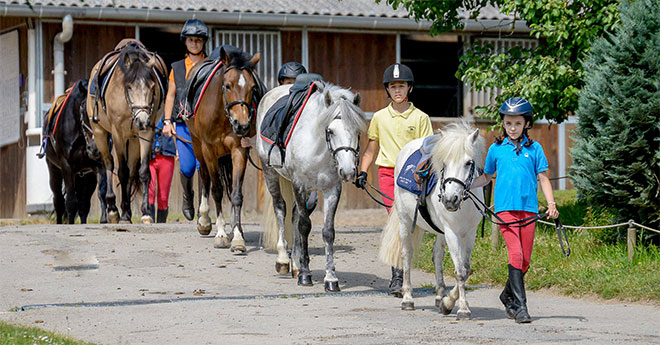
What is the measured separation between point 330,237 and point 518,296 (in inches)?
94.7

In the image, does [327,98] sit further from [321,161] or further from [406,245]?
[406,245]

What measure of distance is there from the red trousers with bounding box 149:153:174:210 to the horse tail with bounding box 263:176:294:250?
4.62 metres

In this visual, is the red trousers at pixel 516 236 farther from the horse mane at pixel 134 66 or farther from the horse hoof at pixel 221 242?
the horse mane at pixel 134 66

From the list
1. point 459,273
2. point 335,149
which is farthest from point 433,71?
point 459,273

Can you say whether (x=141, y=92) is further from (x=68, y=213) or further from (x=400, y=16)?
(x=400, y=16)

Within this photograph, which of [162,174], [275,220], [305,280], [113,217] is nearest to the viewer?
[305,280]

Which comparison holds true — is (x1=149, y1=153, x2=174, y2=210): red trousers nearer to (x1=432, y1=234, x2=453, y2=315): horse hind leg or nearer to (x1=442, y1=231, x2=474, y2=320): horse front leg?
(x1=432, y1=234, x2=453, y2=315): horse hind leg

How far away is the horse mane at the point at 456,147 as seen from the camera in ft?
27.2

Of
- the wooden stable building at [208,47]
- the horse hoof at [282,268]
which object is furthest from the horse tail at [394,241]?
the wooden stable building at [208,47]

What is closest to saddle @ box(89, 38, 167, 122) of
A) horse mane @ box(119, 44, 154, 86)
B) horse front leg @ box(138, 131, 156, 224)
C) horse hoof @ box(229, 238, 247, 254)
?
horse mane @ box(119, 44, 154, 86)

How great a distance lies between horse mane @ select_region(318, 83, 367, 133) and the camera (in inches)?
389

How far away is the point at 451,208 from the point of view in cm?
808

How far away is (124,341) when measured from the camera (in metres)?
7.53

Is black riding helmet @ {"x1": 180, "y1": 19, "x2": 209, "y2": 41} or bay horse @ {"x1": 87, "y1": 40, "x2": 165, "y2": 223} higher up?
black riding helmet @ {"x1": 180, "y1": 19, "x2": 209, "y2": 41}
